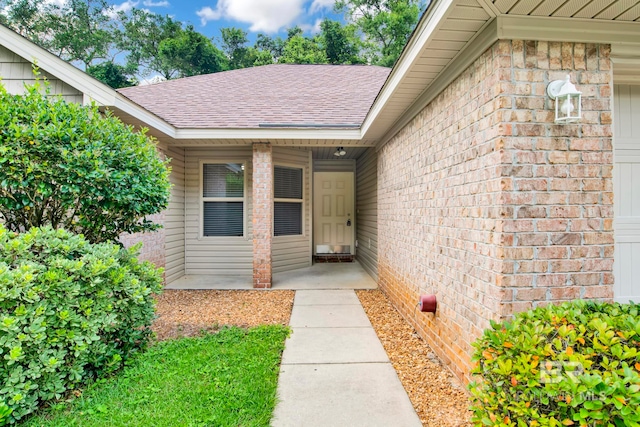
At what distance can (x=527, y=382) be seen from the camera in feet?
4.98

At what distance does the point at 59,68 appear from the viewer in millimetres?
4137

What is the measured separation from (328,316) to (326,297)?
2.94 ft

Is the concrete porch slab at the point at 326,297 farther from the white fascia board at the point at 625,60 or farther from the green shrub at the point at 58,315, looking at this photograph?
the white fascia board at the point at 625,60

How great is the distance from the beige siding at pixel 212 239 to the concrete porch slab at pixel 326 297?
68.9 inches

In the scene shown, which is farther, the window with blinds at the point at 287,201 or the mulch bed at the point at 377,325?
the window with blinds at the point at 287,201

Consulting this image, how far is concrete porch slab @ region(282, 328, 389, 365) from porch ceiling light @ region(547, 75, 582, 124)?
2.39 meters

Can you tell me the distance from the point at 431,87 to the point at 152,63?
2624cm

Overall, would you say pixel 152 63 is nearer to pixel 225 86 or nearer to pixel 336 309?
pixel 225 86

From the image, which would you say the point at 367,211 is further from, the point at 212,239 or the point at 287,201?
the point at 212,239

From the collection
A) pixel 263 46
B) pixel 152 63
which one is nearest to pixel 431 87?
pixel 263 46

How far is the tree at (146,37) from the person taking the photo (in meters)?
23.7

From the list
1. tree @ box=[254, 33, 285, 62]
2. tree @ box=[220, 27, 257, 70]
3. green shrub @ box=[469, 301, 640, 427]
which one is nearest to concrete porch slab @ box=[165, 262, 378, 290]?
green shrub @ box=[469, 301, 640, 427]

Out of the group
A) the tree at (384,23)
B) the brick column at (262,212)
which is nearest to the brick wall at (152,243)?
the brick column at (262,212)

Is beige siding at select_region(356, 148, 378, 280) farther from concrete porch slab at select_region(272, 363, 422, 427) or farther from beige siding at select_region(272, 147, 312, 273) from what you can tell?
concrete porch slab at select_region(272, 363, 422, 427)
